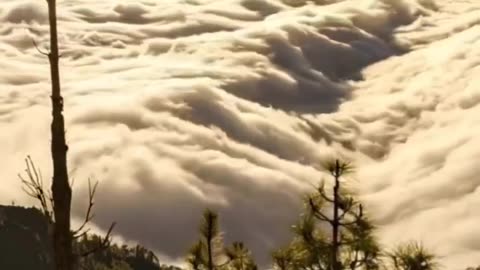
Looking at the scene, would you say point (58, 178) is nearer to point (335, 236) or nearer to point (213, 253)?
point (213, 253)

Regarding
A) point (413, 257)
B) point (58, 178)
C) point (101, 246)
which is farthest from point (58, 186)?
point (413, 257)

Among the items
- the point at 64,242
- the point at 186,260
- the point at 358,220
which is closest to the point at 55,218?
the point at 64,242

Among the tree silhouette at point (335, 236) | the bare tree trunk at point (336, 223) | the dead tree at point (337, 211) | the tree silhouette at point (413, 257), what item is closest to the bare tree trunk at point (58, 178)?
the tree silhouette at point (335, 236)

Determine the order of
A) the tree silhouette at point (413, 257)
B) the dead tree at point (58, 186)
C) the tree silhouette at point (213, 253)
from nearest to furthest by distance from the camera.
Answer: the tree silhouette at point (413, 257)
the dead tree at point (58, 186)
the tree silhouette at point (213, 253)

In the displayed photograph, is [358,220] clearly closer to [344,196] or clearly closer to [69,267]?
[344,196]

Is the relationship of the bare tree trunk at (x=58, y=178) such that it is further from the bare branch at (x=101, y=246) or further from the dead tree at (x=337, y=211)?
the dead tree at (x=337, y=211)

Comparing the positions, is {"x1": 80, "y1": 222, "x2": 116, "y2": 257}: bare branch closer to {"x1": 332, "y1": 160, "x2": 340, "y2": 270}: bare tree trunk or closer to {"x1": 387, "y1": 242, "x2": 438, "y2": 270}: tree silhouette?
{"x1": 332, "y1": 160, "x2": 340, "y2": 270}: bare tree trunk

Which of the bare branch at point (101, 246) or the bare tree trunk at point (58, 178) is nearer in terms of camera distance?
the bare tree trunk at point (58, 178)

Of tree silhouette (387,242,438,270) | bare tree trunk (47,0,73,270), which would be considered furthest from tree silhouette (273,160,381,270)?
bare tree trunk (47,0,73,270)

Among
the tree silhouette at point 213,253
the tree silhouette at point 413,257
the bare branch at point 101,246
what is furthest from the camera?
the tree silhouette at point 213,253
